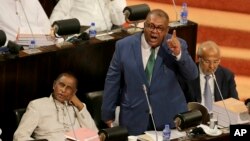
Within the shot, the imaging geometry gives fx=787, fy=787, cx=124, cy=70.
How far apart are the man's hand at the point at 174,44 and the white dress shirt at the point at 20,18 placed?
4.25ft

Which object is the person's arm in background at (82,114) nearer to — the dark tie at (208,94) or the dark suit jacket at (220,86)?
the dark suit jacket at (220,86)

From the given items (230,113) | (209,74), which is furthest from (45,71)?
(230,113)

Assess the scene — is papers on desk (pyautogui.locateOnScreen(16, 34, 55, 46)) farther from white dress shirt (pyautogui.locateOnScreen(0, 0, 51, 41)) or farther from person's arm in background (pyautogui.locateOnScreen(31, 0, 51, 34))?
person's arm in background (pyautogui.locateOnScreen(31, 0, 51, 34))

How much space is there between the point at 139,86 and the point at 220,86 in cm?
63

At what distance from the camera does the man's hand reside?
3939mm

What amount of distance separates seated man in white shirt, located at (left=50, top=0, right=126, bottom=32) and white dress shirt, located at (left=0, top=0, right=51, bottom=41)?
15 centimetres

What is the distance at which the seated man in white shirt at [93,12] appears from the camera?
5344 millimetres

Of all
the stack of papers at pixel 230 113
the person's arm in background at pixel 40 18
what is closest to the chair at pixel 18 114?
the person's arm in background at pixel 40 18

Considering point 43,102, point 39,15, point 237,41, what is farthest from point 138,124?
point 237,41

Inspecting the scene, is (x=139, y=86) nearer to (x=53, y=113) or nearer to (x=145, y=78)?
(x=145, y=78)

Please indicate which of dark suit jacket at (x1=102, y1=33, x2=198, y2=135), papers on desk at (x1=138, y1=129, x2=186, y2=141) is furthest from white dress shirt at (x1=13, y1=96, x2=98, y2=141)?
papers on desk at (x1=138, y1=129, x2=186, y2=141)

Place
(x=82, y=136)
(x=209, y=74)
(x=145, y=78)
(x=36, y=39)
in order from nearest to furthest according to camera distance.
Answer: (x=82, y=136)
(x=145, y=78)
(x=209, y=74)
(x=36, y=39)

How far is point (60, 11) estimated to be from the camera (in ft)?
17.5

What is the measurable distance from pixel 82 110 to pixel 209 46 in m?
0.82
